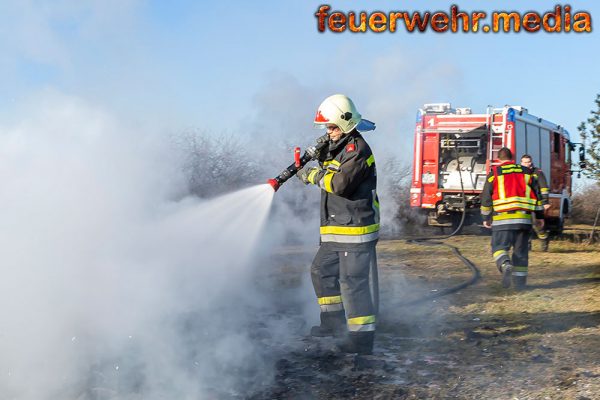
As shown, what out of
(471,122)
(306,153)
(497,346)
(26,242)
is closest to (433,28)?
(471,122)

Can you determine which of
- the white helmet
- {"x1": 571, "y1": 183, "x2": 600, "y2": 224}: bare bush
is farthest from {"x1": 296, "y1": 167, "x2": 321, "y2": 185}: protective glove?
{"x1": 571, "y1": 183, "x2": 600, "y2": 224}: bare bush

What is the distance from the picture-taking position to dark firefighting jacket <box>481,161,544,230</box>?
7203mm

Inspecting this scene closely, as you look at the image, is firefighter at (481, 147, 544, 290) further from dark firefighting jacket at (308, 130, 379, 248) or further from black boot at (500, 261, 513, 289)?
dark firefighting jacket at (308, 130, 379, 248)

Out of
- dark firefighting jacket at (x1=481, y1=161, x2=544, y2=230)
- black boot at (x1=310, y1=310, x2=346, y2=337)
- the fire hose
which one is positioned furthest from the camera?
dark firefighting jacket at (x1=481, y1=161, x2=544, y2=230)

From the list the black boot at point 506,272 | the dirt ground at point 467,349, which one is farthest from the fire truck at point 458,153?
the black boot at point 506,272

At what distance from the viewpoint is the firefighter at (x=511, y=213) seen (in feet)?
23.5

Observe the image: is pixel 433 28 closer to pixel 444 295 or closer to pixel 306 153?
pixel 444 295

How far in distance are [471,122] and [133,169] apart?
10.2 m

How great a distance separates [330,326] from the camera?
506 centimetres

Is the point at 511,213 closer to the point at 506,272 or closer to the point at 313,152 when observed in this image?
the point at 506,272

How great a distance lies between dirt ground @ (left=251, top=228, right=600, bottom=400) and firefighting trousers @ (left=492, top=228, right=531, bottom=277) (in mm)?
284

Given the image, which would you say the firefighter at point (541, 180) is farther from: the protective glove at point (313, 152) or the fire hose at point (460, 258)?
the protective glove at point (313, 152)

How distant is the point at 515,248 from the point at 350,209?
3399 mm

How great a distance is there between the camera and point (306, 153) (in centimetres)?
500
